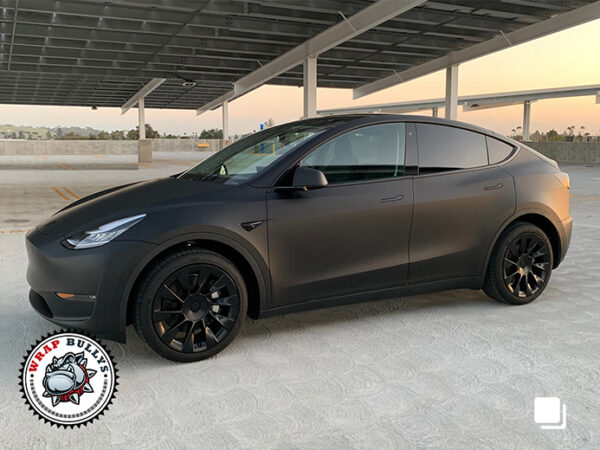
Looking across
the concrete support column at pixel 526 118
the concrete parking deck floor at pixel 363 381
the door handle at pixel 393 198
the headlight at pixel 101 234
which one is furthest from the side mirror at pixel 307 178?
the concrete support column at pixel 526 118

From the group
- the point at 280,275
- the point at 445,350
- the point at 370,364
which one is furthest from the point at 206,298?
the point at 445,350

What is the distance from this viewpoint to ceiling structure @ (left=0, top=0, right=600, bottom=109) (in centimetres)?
1464

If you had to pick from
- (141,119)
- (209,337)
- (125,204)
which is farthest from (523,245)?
(141,119)

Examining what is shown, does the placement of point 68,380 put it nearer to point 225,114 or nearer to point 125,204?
point 125,204

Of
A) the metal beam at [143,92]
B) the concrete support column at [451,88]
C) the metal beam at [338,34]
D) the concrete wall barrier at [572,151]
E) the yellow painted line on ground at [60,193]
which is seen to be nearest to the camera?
the yellow painted line on ground at [60,193]

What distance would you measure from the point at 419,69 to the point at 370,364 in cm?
2132

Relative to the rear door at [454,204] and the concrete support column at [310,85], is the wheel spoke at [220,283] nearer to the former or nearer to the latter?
the rear door at [454,204]

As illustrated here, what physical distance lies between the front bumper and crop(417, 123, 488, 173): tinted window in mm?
2176

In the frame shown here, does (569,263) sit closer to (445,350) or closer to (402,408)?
(445,350)

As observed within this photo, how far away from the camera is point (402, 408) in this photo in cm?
293

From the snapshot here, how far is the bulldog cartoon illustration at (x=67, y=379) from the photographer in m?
2.93

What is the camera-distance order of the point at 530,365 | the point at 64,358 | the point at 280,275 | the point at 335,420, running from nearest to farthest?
the point at 335,420 < the point at 64,358 < the point at 530,365 < the point at 280,275

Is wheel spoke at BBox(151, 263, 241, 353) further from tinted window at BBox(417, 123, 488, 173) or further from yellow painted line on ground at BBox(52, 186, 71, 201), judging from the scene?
yellow painted line on ground at BBox(52, 186, 71, 201)

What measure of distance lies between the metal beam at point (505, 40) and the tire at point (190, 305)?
15.4 meters
